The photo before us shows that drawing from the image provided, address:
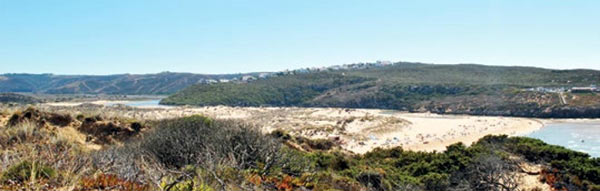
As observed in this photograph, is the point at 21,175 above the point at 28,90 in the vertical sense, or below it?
above

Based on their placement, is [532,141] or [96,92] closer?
[532,141]

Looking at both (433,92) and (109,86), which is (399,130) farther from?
(109,86)

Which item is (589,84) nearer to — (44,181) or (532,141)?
(532,141)

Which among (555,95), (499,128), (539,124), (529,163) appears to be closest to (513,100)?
(555,95)

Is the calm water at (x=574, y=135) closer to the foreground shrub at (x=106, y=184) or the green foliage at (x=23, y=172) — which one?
the foreground shrub at (x=106, y=184)

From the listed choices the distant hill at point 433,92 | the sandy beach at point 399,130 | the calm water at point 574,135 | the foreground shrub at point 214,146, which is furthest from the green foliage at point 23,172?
the distant hill at point 433,92

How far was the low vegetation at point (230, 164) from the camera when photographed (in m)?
4.57

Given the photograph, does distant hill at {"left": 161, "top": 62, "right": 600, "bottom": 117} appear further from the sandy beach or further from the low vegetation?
the low vegetation

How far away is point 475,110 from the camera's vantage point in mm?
64125

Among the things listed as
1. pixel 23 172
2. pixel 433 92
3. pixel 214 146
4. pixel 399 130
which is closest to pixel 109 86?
pixel 433 92

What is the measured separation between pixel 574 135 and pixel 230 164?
1751 inches

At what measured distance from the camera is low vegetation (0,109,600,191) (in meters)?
4.57

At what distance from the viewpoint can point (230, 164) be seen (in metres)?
6.49

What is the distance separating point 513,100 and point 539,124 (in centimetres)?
1698
